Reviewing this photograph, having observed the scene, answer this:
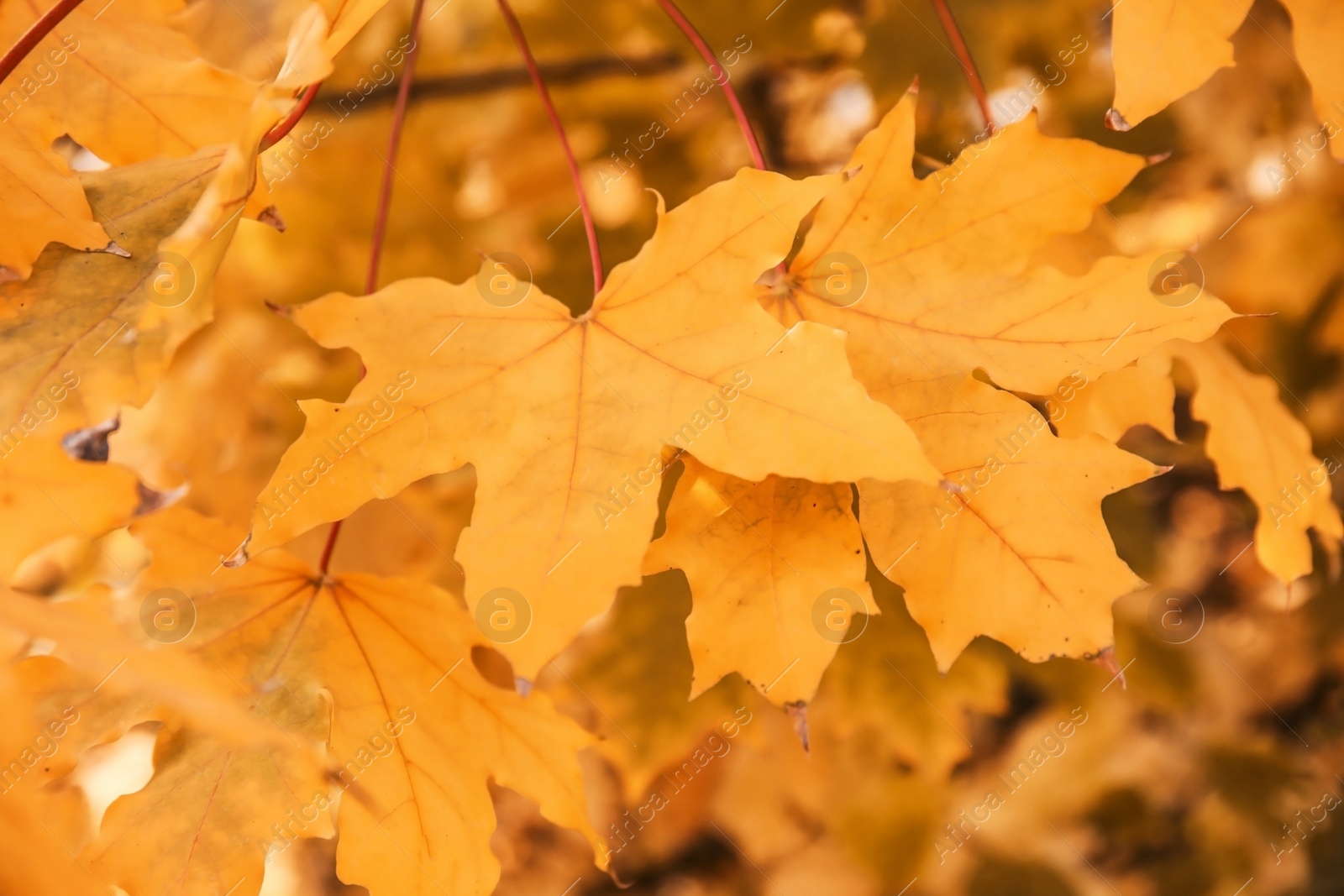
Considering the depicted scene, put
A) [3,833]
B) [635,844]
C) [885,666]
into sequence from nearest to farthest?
[3,833]
[885,666]
[635,844]

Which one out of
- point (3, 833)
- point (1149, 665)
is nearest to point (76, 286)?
point (3, 833)

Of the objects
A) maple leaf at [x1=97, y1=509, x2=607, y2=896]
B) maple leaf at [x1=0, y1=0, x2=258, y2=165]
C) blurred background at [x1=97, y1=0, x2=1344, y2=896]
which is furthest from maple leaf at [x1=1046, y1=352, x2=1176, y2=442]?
maple leaf at [x1=0, y1=0, x2=258, y2=165]

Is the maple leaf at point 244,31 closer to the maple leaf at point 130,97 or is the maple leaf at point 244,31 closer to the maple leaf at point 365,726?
the maple leaf at point 130,97

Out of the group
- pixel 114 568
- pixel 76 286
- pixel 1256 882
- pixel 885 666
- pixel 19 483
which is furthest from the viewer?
pixel 1256 882

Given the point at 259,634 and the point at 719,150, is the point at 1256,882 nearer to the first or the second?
the point at 719,150

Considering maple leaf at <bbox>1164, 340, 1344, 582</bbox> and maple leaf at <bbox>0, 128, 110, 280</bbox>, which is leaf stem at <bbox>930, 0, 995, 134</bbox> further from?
maple leaf at <bbox>0, 128, 110, 280</bbox>

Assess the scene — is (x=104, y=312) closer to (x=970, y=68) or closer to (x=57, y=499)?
(x=57, y=499)

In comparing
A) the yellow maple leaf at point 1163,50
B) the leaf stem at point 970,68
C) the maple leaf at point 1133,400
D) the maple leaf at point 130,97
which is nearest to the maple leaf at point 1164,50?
the yellow maple leaf at point 1163,50
